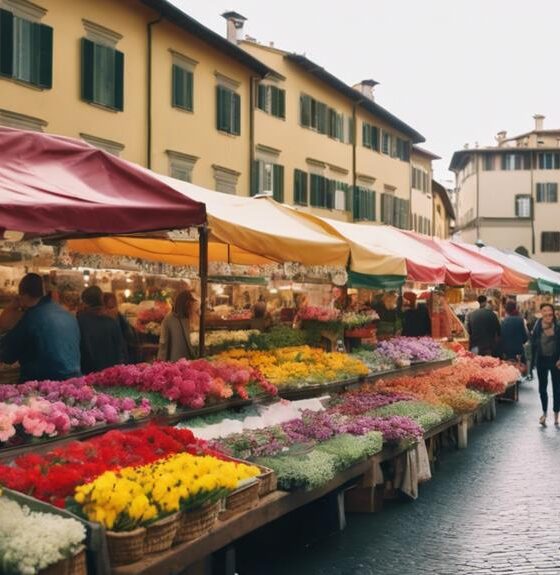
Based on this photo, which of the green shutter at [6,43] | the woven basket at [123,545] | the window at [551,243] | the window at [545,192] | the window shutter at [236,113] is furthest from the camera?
the window at [545,192]

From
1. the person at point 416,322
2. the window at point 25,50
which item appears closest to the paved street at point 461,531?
the person at point 416,322

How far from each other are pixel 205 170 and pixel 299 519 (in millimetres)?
18492

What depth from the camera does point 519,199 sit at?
210ft

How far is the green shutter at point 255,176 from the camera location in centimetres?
2755

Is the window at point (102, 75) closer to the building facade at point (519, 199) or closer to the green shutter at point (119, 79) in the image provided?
the green shutter at point (119, 79)

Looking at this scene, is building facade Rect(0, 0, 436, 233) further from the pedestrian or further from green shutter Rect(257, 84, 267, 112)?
the pedestrian

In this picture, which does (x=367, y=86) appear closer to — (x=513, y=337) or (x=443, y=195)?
(x=443, y=195)

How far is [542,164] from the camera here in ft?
211

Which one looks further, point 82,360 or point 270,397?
point 82,360

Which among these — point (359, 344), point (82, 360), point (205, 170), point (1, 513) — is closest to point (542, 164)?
point (205, 170)

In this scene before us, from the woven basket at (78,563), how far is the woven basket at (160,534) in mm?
391

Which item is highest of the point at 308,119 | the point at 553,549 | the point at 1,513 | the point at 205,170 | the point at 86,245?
the point at 308,119

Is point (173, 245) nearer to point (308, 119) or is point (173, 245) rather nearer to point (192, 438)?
point (192, 438)

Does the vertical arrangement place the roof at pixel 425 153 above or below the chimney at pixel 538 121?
below
